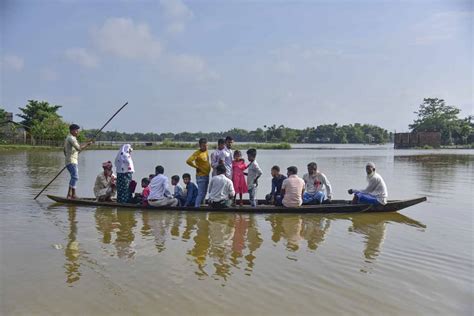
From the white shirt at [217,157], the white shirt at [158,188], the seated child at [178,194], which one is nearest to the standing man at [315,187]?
the white shirt at [217,157]

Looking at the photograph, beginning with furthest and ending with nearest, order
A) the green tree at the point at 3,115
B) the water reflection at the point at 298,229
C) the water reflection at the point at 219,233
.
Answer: the green tree at the point at 3,115 < the water reflection at the point at 298,229 < the water reflection at the point at 219,233

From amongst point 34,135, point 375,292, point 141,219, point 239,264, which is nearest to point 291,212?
point 141,219

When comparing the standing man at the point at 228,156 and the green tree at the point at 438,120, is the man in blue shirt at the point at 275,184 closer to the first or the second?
the standing man at the point at 228,156

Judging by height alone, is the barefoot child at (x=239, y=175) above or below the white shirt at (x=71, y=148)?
below

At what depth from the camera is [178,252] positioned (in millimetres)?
5996

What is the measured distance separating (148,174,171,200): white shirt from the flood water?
1.42 ft

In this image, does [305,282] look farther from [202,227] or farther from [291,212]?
[291,212]

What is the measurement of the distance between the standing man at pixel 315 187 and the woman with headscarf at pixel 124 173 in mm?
4187

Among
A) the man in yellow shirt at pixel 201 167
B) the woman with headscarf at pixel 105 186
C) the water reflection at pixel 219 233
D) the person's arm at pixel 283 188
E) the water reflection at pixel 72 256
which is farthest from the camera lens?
the woman with headscarf at pixel 105 186

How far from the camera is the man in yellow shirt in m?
9.53

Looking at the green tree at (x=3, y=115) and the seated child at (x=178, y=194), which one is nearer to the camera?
the seated child at (x=178, y=194)

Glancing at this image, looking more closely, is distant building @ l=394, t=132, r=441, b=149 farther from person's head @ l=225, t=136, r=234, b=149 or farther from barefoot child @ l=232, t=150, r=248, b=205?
person's head @ l=225, t=136, r=234, b=149

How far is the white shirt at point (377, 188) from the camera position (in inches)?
364

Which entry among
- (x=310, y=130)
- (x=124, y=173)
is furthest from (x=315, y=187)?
(x=310, y=130)
